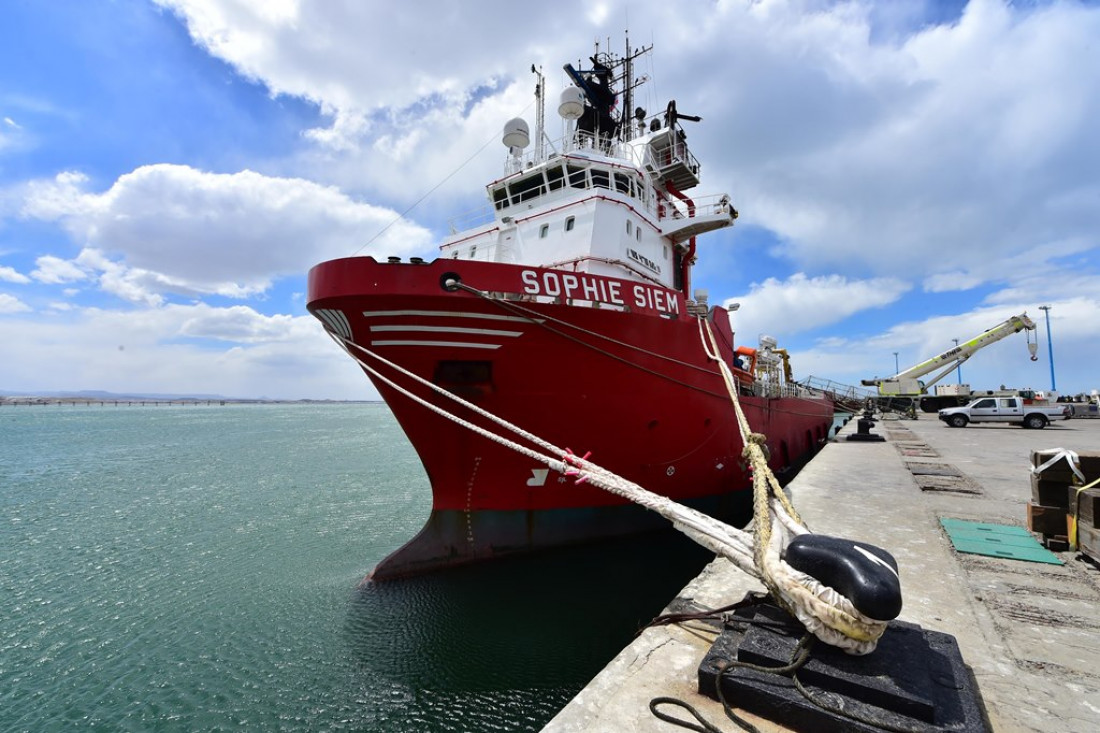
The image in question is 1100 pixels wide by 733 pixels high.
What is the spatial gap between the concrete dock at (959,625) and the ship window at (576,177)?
7.20 metres

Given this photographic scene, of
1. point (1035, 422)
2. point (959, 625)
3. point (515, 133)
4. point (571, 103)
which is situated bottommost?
point (959, 625)

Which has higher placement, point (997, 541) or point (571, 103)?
point (571, 103)

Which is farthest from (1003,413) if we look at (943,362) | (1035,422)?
(943,362)

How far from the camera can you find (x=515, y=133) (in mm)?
10875

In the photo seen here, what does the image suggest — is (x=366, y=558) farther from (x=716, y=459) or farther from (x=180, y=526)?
(x=716, y=459)

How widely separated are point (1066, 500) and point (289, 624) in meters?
8.78

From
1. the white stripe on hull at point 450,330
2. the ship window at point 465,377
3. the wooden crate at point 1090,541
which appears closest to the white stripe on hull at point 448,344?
the white stripe on hull at point 450,330

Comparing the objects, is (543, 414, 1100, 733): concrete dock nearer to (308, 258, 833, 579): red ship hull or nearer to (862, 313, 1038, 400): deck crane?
(308, 258, 833, 579): red ship hull

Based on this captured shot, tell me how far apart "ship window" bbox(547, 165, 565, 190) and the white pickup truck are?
26.2 m

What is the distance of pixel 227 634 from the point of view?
5.96 metres

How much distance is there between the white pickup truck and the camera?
2378 centimetres

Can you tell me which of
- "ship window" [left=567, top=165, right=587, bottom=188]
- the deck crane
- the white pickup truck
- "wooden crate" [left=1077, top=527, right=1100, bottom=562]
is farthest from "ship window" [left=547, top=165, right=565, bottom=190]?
the deck crane

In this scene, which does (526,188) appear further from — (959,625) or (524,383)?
(959,625)

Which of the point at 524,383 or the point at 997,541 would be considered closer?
the point at 997,541
